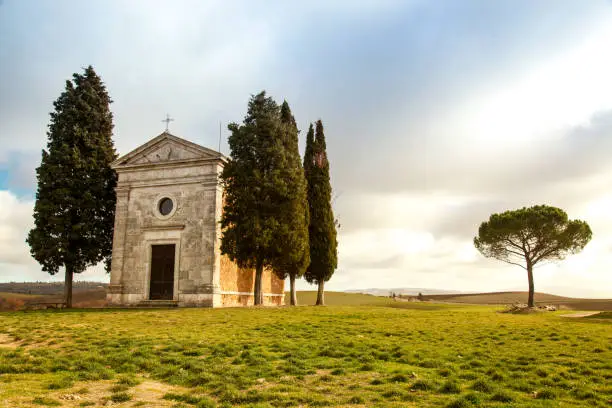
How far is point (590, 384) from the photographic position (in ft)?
28.1

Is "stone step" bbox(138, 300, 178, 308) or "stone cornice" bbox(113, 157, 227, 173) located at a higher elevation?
"stone cornice" bbox(113, 157, 227, 173)

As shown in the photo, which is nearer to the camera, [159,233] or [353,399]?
[353,399]

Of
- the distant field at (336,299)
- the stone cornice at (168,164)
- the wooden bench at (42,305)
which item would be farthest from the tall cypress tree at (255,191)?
the distant field at (336,299)

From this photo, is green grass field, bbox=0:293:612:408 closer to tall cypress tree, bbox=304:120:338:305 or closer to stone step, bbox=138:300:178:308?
stone step, bbox=138:300:178:308

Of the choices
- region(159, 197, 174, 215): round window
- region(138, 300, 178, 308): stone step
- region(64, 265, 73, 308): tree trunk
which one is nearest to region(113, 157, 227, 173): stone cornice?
region(159, 197, 174, 215): round window

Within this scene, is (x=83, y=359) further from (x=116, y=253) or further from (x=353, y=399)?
(x=116, y=253)

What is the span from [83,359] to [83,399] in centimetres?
330

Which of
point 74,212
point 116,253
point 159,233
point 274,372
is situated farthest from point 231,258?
point 274,372

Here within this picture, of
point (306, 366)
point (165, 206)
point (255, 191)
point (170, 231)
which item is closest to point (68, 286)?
point (170, 231)

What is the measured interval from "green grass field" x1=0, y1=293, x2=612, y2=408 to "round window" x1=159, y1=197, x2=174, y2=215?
41.2 ft

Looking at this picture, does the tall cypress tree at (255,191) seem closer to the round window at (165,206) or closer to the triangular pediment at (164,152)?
the triangular pediment at (164,152)

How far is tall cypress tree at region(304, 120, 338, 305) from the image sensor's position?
31719 mm

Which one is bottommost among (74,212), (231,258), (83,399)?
(83,399)

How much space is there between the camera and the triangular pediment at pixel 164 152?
2877cm
